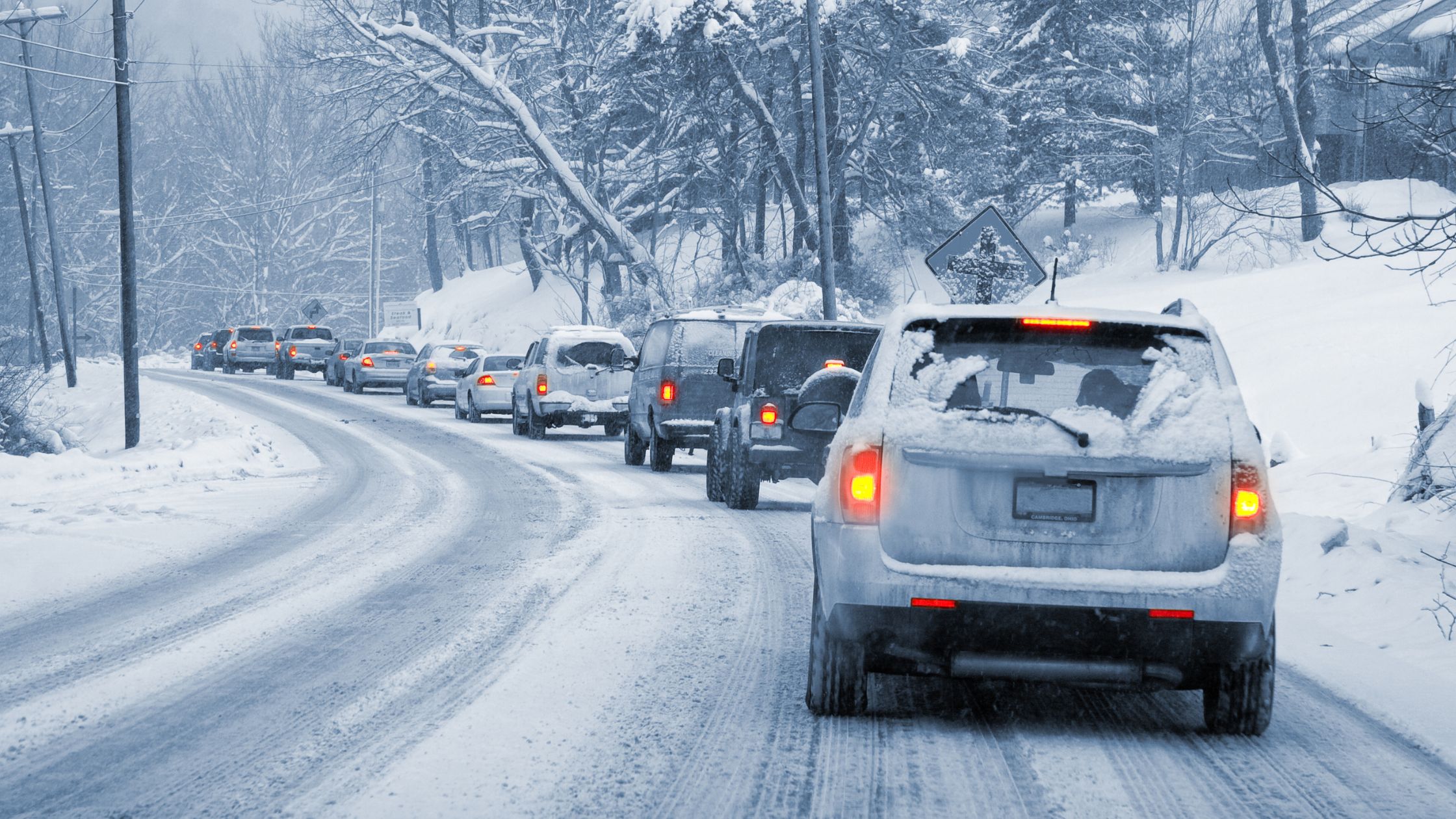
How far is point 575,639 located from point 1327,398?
53.8 feet

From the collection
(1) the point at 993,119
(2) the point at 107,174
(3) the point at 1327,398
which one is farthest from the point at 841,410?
(2) the point at 107,174

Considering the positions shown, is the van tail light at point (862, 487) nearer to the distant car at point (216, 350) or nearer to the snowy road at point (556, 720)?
the snowy road at point (556, 720)

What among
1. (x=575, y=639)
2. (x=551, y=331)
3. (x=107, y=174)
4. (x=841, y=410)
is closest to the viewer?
(x=841, y=410)

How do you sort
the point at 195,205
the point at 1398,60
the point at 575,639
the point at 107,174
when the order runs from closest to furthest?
the point at 575,639, the point at 1398,60, the point at 107,174, the point at 195,205

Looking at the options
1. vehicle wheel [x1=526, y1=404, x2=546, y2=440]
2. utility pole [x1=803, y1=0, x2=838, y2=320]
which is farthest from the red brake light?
utility pole [x1=803, y1=0, x2=838, y2=320]

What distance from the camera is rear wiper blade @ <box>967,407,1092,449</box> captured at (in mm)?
5594

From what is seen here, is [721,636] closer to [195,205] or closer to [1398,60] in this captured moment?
[1398,60]

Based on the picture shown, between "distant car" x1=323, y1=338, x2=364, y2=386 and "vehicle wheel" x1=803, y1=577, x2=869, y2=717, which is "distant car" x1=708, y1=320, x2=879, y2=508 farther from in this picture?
"distant car" x1=323, y1=338, x2=364, y2=386

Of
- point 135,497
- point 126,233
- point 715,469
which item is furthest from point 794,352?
point 126,233

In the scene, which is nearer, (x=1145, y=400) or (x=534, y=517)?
(x=1145, y=400)

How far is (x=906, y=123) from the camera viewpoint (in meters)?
43.2

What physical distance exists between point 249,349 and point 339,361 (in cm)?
1464

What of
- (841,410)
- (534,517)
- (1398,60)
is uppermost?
(1398,60)

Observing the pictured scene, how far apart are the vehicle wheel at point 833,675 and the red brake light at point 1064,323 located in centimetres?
137
